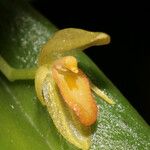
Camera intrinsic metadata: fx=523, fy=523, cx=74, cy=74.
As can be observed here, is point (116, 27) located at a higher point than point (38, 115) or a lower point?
lower

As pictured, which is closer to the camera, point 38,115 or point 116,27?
point 38,115

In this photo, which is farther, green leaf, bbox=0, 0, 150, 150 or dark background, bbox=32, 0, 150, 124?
dark background, bbox=32, 0, 150, 124

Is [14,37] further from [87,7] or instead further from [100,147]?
[87,7]

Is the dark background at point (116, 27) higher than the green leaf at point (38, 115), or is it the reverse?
the green leaf at point (38, 115)

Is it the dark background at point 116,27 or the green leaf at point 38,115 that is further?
the dark background at point 116,27

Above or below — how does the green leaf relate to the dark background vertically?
above
